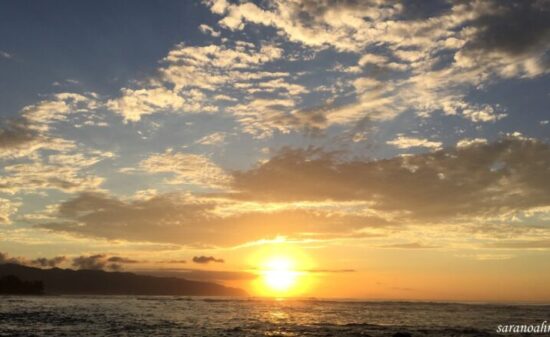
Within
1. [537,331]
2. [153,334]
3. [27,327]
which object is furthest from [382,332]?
[27,327]

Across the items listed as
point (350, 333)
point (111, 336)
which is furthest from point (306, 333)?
point (111, 336)

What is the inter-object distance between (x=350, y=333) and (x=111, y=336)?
28.7 meters

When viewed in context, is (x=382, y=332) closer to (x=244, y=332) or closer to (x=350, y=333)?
(x=350, y=333)

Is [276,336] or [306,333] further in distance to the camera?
[306,333]

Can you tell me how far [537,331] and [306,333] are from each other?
108 ft

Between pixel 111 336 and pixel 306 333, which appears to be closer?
pixel 111 336

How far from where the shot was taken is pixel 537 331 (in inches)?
2485

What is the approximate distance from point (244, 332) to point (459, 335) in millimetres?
26919

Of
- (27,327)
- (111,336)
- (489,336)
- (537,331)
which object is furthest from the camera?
(537,331)

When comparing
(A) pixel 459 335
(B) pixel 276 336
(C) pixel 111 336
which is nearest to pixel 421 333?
(A) pixel 459 335

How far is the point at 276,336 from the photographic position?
175 ft

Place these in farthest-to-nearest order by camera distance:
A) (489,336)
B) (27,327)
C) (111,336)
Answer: (27,327), (489,336), (111,336)

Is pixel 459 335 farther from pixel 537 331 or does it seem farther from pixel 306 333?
pixel 306 333

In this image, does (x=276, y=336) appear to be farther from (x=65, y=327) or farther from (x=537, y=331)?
(x=537, y=331)
